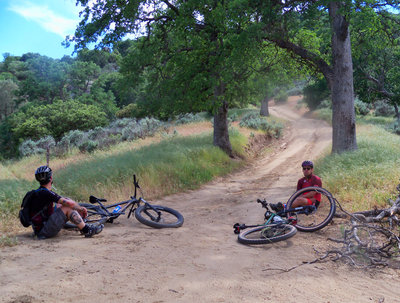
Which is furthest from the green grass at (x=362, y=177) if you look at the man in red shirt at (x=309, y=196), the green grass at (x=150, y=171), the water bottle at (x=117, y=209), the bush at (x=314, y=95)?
the bush at (x=314, y=95)

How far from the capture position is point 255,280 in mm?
4109

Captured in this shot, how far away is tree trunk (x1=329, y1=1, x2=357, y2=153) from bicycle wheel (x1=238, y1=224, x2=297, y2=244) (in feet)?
23.0

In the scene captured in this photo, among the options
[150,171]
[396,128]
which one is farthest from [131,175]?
[396,128]

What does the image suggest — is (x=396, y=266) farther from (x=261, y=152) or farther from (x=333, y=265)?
(x=261, y=152)

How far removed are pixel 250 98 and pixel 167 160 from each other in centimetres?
717

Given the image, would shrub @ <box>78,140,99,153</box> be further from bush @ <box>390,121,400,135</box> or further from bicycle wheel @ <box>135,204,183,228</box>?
bush @ <box>390,121,400,135</box>

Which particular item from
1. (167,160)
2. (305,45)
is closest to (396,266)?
(167,160)

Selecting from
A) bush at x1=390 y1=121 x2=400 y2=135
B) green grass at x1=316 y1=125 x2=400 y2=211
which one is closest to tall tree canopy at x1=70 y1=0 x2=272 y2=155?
green grass at x1=316 y1=125 x2=400 y2=211

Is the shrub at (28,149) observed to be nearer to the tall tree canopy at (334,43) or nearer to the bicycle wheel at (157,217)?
the tall tree canopy at (334,43)

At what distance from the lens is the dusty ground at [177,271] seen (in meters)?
3.70

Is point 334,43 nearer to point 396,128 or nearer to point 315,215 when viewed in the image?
point 315,215

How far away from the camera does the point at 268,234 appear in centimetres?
593

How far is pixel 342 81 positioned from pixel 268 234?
304 inches

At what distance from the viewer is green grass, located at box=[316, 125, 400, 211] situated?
280 inches
